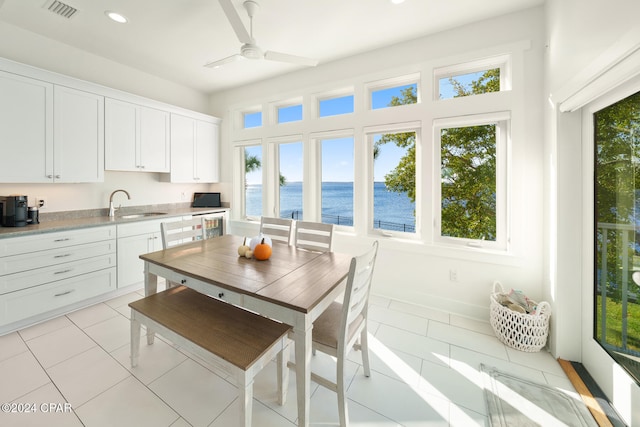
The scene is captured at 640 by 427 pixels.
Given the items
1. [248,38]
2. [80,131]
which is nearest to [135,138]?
[80,131]

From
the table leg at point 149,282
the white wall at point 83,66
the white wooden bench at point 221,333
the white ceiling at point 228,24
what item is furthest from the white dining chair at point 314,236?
the white wall at point 83,66

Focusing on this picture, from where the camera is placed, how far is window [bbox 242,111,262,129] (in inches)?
164

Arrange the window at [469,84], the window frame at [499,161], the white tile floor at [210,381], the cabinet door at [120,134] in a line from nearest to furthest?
the white tile floor at [210,381], the window frame at [499,161], the window at [469,84], the cabinet door at [120,134]

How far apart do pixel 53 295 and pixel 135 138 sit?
77.8 inches

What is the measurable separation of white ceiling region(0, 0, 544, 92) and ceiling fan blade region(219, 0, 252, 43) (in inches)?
17.9

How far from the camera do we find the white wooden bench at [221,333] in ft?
3.96

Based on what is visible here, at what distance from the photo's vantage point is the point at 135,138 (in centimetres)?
332

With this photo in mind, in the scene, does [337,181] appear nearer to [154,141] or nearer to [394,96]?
[394,96]

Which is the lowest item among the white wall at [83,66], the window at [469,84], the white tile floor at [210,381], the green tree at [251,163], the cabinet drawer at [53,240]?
the white tile floor at [210,381]

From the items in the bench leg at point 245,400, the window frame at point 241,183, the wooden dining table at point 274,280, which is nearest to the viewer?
the bench leg at point 245,400

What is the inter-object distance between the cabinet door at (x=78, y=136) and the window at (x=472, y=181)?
12.5ft

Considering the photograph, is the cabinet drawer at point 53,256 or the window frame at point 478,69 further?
the window frame at point 478,69

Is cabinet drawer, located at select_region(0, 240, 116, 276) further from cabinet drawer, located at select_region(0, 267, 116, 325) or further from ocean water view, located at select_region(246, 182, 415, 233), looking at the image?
ocean water view, located at select_region(246, 182, 415, 233)

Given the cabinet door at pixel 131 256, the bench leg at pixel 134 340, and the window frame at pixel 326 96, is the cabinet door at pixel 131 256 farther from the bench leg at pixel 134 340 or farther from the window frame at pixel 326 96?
the window frame at pixel 326 96
